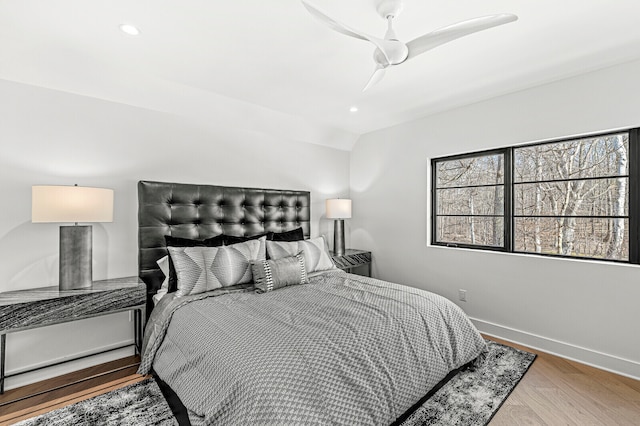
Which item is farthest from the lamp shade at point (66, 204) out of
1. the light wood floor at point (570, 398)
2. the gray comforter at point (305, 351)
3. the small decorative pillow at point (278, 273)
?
the light wood floor at point (570, 398)

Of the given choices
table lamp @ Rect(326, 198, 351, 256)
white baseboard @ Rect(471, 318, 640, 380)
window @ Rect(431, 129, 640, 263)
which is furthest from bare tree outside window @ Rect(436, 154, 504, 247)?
table lamp @ Rect(326, 198, 351, 256)

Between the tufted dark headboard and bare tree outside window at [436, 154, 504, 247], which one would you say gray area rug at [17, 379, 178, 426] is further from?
bare tree outside window at [436, 154, 504, 247]

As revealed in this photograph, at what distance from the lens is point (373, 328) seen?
1759 mm

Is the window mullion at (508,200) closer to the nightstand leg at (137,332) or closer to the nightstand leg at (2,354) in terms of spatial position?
the nightstand leg at (137,332)

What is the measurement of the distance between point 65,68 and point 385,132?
128 inches

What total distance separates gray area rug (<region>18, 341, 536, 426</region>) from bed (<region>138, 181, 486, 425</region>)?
0.12 meters

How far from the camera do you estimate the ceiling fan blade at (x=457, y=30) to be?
147 cm

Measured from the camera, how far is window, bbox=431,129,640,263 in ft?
8.05

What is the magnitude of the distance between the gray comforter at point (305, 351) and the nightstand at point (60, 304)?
0.26 m

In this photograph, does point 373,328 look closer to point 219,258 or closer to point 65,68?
point 219,258

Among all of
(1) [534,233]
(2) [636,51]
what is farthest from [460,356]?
(2) [636,51]

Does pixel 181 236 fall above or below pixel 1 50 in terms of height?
below

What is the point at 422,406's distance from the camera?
6.40 ft

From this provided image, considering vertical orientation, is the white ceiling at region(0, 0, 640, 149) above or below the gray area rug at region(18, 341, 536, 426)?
above
